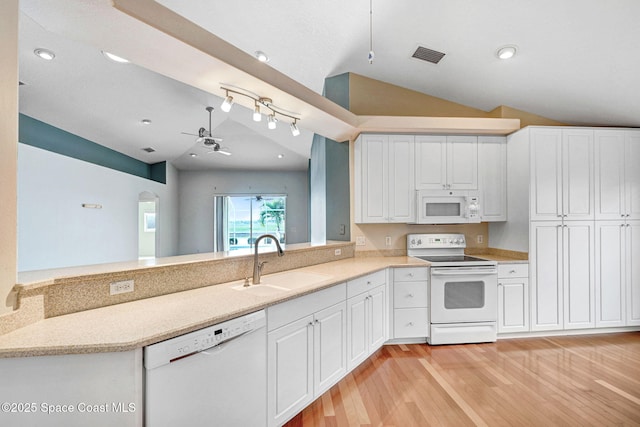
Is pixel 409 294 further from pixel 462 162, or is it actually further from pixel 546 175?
pixel 546 175

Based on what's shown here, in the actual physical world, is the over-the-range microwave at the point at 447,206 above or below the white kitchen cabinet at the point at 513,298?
above

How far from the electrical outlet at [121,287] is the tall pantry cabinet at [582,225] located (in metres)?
3.67

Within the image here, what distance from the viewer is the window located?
823 centimetres

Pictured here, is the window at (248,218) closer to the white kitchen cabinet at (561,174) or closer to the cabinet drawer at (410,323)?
the cabinet drawer at (410,323)

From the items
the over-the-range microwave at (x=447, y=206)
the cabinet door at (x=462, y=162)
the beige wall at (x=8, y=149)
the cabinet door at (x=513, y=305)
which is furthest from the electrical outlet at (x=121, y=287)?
the cabinet door at (x=513, y=305)

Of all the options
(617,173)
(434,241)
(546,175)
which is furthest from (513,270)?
(617,173)

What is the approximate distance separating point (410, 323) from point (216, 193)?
680 centimetres

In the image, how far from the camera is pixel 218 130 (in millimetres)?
5887

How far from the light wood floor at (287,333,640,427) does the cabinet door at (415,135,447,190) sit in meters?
1.79

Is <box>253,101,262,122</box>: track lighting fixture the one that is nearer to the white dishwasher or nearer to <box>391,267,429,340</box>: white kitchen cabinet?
the white dishwasher

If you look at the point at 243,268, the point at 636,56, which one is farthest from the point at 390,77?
the point at 243,268

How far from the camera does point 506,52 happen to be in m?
2.51

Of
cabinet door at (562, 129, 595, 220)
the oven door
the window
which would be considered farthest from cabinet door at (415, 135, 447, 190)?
the window

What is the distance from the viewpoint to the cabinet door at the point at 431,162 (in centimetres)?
325
